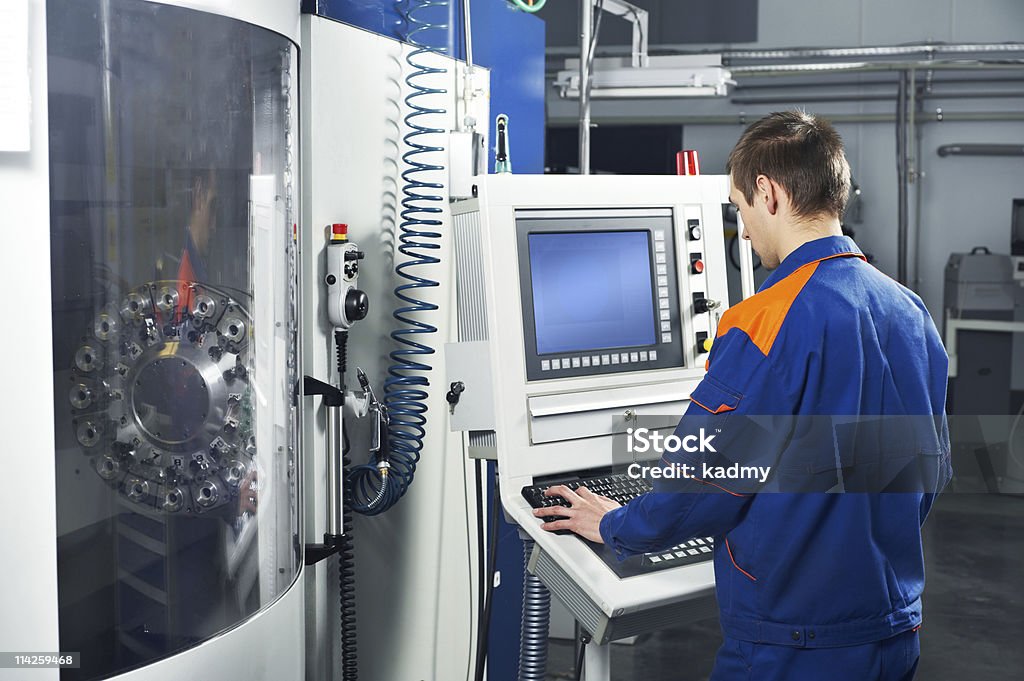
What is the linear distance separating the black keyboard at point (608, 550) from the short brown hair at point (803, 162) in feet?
1.80

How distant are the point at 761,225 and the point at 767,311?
0.60ft

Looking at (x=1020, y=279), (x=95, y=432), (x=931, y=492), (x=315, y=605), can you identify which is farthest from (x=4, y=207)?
(x=1020, y=279)

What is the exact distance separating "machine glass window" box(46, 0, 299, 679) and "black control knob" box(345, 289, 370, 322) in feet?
0.64

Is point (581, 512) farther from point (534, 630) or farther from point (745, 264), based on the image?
point (745, 264)

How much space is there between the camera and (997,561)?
14.1ft

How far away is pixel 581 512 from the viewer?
156cm

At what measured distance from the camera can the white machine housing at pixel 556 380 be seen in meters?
1.51

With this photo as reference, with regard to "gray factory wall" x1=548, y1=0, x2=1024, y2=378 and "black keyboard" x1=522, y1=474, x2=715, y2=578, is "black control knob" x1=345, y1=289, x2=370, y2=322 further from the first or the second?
"gray factory wall" x1=548, y1=0, x2=1024, y2=378

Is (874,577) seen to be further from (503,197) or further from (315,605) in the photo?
(315,605)

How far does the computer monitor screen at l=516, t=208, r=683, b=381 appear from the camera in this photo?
1716mm

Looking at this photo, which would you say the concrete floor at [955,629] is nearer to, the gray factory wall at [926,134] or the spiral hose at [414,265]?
the spiral hose at [414,265]

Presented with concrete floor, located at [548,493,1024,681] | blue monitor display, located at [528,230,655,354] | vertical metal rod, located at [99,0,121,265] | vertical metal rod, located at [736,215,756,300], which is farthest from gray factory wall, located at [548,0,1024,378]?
vertical metal rod, located at [99,0,121,265]

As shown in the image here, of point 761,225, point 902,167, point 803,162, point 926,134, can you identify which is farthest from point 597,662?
point 926,134

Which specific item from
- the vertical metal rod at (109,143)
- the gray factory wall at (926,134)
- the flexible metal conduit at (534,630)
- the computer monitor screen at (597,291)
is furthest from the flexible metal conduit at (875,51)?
the vertical metal rod at (109,143)
